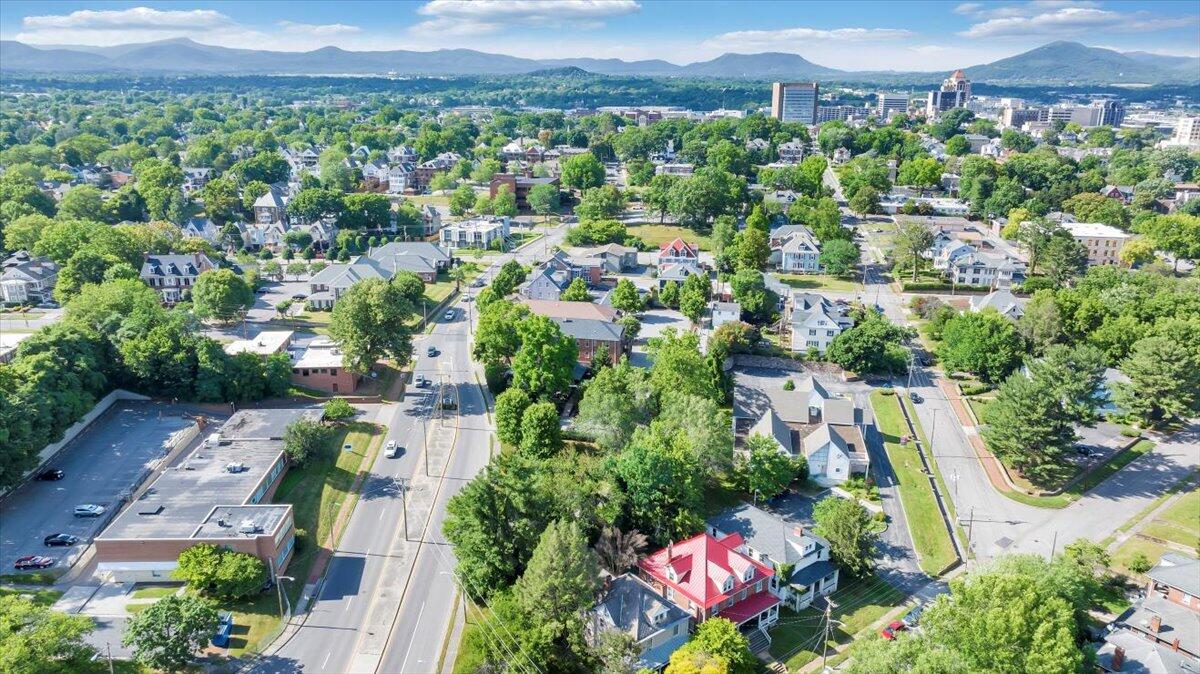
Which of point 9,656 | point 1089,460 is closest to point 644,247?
point 1089,460

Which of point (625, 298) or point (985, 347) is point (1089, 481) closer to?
point (985, 347)

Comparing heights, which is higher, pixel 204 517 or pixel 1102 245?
pixel 1102 245

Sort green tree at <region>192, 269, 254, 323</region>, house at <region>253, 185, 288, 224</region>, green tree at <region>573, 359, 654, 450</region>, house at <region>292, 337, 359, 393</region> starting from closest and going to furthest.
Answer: green tree at <region>573, 359, 654, 450</region> < house at <region>292, 337, 359, 393</region> < green tree at <region>192, 269, 254, 323</region> < house at <region>253, 185, 288, 224</region>

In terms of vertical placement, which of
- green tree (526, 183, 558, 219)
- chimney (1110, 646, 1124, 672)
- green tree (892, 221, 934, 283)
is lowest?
chimney (1110, 646, 1124, 672)

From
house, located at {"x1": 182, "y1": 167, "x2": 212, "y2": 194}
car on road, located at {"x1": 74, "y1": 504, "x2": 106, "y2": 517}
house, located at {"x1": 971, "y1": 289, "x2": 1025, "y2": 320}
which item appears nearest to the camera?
car on road, located at {"x1": 74, "y1": 504, "x2": 106, "y2": 517}

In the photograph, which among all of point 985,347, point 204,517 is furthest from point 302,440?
point 985,347

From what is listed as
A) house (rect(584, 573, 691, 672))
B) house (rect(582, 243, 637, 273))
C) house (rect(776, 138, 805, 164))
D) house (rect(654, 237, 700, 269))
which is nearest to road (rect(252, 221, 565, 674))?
house (rect(584, 573, 691, 672))

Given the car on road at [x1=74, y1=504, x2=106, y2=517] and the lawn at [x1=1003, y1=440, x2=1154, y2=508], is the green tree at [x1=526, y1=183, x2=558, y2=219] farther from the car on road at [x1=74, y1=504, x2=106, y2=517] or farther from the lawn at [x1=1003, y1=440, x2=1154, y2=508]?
the car on road at [x1=74, y1=504, x2=106, y2=517]

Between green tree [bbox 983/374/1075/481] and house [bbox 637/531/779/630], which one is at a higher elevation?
green tree [bbox 983/374/1075/481]
